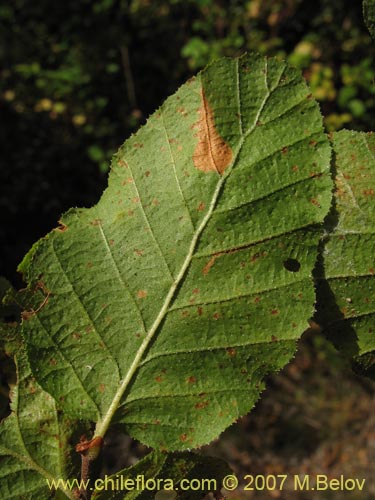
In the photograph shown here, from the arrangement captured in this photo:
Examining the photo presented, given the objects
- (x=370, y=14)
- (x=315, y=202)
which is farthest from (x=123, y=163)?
(x=370, y=14)

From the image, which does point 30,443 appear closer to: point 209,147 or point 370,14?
point 209,147

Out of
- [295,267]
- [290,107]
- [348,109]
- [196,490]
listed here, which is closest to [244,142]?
[290,107]

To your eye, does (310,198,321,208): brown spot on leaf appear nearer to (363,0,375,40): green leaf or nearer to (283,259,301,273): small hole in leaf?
(283,259,301,273): small hole in leaf

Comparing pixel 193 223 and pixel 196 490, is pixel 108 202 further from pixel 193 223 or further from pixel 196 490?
pixel 196 490

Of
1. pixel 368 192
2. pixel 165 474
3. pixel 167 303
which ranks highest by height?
pixel 368 192

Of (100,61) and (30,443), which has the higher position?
(100,61)

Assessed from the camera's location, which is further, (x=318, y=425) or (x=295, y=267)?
(x=318, y=425)
